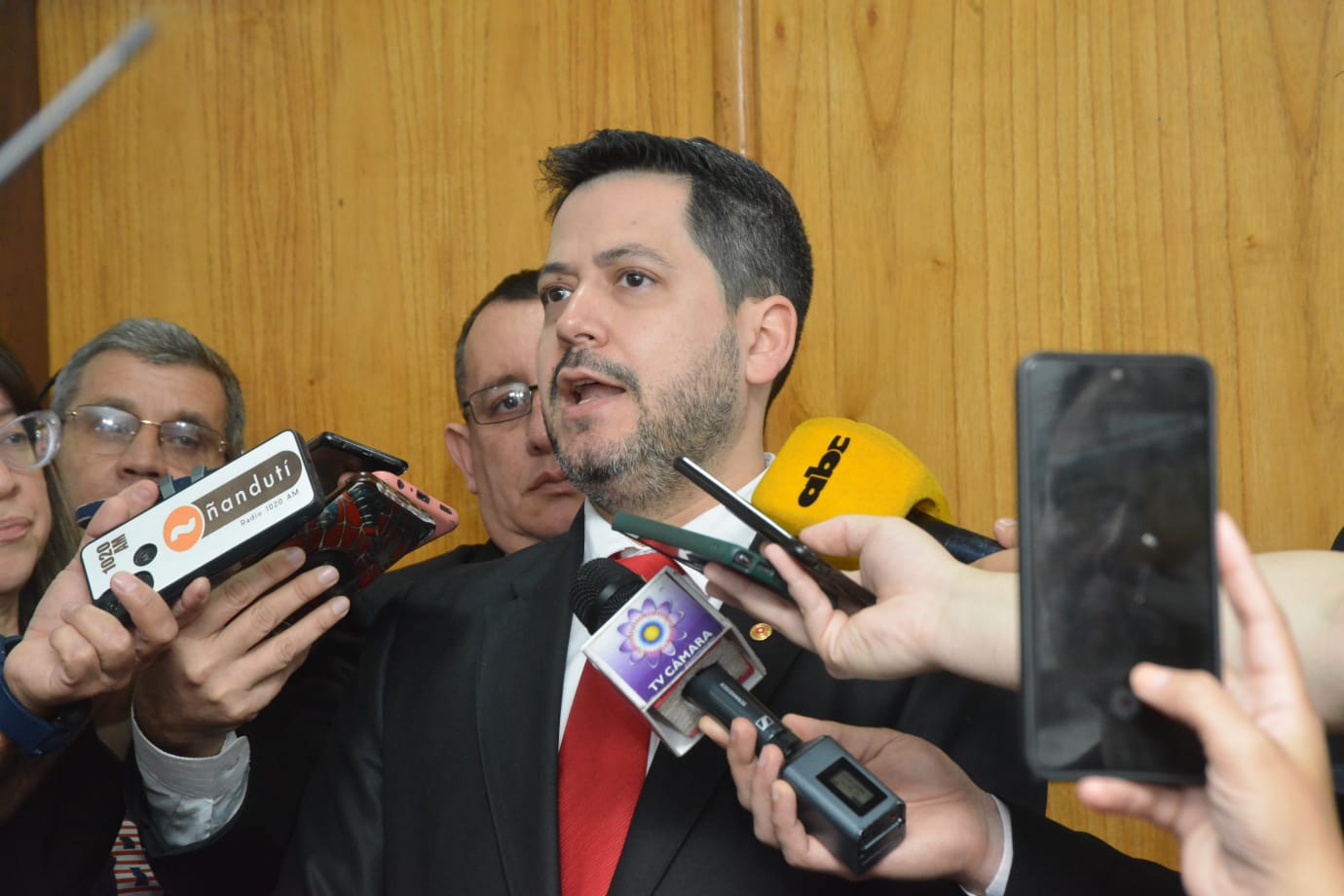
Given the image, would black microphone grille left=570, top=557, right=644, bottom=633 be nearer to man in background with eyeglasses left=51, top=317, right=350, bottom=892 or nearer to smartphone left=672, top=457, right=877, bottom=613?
smartphone left=672, top=457, right=877, bottom=613

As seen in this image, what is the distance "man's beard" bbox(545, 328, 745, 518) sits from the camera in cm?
150

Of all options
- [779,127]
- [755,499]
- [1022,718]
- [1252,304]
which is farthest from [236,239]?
[1022,718]

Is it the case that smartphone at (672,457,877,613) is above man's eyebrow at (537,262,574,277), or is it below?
below

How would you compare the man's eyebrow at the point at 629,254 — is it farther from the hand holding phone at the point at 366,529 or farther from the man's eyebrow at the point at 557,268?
the hand holding phone at the point at 366,529

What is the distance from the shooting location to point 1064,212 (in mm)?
2066

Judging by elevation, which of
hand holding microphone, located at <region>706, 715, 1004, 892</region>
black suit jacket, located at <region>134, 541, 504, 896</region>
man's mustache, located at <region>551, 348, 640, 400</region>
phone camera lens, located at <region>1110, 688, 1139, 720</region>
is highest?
man's mustache, located at <region>551, 348, 640, 400</region>

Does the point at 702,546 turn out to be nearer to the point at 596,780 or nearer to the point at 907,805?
the point at 907,805

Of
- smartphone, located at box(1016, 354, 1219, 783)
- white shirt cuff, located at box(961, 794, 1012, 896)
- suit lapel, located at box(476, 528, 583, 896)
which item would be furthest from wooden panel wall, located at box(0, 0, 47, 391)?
smartphone, located at box(1016, 354, 1219, 783)

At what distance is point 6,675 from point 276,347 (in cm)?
127

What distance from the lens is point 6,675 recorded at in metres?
1.32

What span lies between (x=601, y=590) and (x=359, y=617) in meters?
0.86

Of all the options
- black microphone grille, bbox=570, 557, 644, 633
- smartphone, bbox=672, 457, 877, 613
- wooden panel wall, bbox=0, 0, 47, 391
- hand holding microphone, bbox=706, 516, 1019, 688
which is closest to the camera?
hand holding microphone, bbox=706, 516, 1019, 688

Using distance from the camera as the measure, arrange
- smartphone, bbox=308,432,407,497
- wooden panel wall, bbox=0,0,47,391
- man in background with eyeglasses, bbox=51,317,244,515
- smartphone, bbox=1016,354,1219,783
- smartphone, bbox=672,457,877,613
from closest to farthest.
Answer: smartphone, bbox=1016,354,1219,783 → smartphone, bbox=672,457,877,613 → smartphone, bbox=308,432,407,497 → man in background with eyeglasses, bbox=51,317,244,515 → wooden panel wall, bbox=0,0,47,391

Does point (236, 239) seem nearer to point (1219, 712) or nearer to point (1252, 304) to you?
point (1252, 304)
